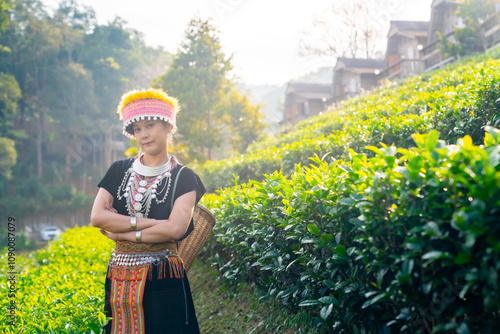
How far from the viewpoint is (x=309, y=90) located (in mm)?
41062

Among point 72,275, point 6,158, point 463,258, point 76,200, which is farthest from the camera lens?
point 76,200

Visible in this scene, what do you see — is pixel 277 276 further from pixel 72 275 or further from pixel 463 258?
pixel 72 275

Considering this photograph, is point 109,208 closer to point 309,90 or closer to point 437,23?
point 437,23

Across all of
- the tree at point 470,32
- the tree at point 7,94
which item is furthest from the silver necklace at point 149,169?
the tree at point 7,94

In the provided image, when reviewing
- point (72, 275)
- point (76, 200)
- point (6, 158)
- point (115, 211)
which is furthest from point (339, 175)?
point (76, 200)

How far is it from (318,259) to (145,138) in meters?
1.59

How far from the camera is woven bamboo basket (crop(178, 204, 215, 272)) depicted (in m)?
3.49

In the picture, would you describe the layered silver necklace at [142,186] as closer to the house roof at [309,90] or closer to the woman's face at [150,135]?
the woman's face at [150,135]

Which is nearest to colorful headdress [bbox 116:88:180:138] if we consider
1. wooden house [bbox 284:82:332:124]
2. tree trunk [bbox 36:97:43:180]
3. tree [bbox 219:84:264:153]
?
tree [bbox 219:84:264:153]

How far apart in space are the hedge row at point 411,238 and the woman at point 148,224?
2.94ft

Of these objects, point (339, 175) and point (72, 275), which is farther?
point (72, 275)

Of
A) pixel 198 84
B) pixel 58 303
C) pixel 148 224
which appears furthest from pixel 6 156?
pixel 148 224

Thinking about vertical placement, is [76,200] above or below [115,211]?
below

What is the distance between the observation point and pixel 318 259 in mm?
2891
